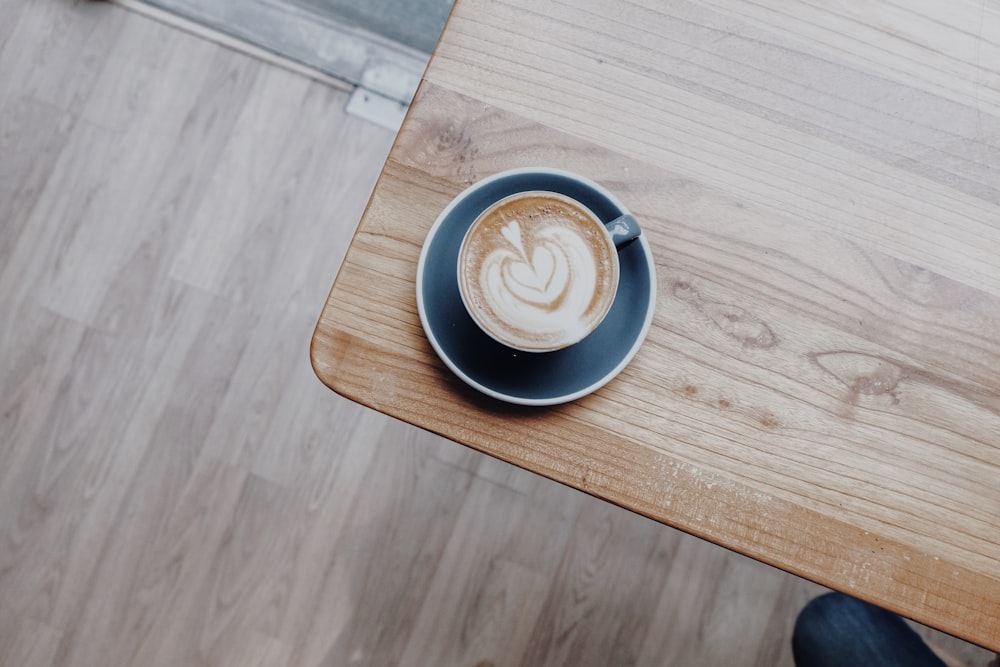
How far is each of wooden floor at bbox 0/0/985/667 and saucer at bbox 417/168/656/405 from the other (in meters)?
0.64

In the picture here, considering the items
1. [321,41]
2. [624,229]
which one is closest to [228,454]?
[321,41]

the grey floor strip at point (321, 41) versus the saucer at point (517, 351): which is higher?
the saucer at point (517, 351)

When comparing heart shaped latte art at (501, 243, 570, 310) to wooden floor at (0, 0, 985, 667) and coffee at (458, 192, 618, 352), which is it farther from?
wooden floor at (0, 0, 985, 667)

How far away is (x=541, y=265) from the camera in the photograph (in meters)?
0.67

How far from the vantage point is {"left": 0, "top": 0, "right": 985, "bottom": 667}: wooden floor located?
1.29m

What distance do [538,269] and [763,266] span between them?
238 mm

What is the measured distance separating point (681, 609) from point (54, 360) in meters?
1.25

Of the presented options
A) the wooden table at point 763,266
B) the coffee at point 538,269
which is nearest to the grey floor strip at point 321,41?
the wooden table at point 763,266

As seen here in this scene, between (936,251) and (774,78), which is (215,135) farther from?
(936,251)

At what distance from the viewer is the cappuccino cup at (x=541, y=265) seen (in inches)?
26.1

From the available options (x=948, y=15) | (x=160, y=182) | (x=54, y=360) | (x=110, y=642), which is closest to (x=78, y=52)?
(x=160, y=182)

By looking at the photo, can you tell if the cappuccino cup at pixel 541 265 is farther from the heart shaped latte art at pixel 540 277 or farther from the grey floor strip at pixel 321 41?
the grey floor strip at pixel 321 41

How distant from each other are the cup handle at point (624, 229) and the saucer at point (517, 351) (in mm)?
29

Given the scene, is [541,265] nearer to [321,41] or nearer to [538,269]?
[538,269]
